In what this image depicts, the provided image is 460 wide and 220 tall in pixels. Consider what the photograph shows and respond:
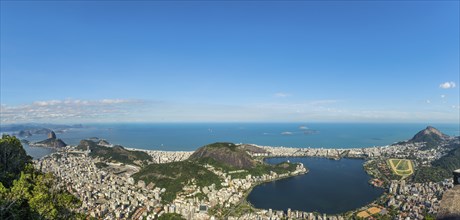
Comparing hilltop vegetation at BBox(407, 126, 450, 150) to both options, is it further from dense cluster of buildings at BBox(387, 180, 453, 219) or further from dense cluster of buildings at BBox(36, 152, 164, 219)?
dense cluster of buildings at BBox(36, 152, 164, 219)

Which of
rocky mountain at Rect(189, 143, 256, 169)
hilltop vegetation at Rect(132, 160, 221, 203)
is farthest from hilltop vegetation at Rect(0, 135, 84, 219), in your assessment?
rocky mountain at Rect(189, 143, 256, 169)

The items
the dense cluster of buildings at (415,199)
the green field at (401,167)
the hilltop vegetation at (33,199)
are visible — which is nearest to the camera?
the hilltop vegetation at (33,199)

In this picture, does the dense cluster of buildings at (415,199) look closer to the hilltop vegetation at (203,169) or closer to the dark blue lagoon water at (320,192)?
the dark blue lagoon water at (320,192)

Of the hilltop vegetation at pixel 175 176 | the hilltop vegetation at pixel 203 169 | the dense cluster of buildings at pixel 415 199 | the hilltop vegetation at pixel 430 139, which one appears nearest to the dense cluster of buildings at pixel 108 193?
the hilltop vegetation at pixel 175 176

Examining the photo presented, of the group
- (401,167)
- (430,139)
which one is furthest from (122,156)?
(430,139)

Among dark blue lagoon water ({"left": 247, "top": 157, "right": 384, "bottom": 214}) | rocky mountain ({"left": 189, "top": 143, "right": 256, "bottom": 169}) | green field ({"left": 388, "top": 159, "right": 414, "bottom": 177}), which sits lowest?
dark blue lagoon water ({"left": 247, "top": 157, "right": 384, "bottom": 214})

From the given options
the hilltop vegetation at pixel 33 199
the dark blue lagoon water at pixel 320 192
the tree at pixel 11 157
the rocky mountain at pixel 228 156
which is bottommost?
the dark blue lagoon water at pixel 320 192

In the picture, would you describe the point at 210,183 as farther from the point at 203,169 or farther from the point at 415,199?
the point at 415,199
